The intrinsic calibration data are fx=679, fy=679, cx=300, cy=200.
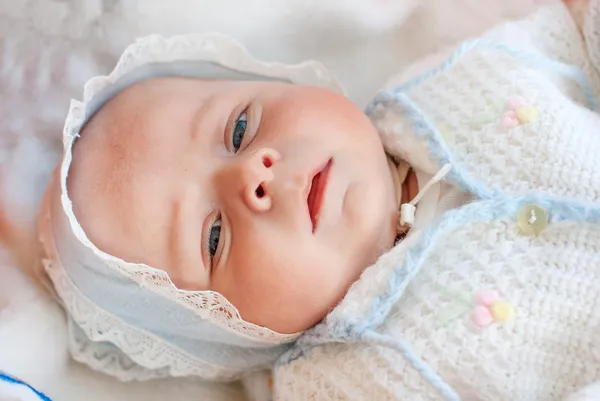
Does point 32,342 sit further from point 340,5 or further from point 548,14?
point 548,14

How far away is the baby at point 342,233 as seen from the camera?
93 centimetres

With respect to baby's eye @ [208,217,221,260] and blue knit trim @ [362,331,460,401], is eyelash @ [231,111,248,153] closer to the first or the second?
baby's eye @ [208,217,221,260]

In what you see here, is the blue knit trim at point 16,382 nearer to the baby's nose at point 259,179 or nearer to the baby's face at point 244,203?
the baby's face at point 244,203

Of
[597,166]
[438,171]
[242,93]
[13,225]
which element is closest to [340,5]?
[242,93]

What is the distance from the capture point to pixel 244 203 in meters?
0.98

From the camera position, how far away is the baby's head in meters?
Result: 0.97

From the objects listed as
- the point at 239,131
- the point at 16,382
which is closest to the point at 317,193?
the point at 239,131

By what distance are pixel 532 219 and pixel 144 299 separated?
1.90 feet

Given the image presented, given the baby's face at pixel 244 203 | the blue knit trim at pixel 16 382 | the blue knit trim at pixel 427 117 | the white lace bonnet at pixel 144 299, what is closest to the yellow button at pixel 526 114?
the blue knit trim at pixel 427 117

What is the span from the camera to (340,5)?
4.29 feet

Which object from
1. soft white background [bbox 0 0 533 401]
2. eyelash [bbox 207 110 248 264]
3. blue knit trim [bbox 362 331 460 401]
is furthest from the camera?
soft white background [bbox 0 0 533 401]

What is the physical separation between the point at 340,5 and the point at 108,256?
2.21 ft

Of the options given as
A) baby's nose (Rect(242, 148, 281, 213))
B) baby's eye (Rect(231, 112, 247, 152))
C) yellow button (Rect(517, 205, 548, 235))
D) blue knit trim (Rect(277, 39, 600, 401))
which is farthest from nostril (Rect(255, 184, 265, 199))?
yellow button (Rect(517, 205, 548, 235))

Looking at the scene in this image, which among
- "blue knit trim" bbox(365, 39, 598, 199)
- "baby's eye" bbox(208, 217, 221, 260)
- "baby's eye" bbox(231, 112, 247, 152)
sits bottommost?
"baby's eye" bbox(208, 217, 221, 260)
